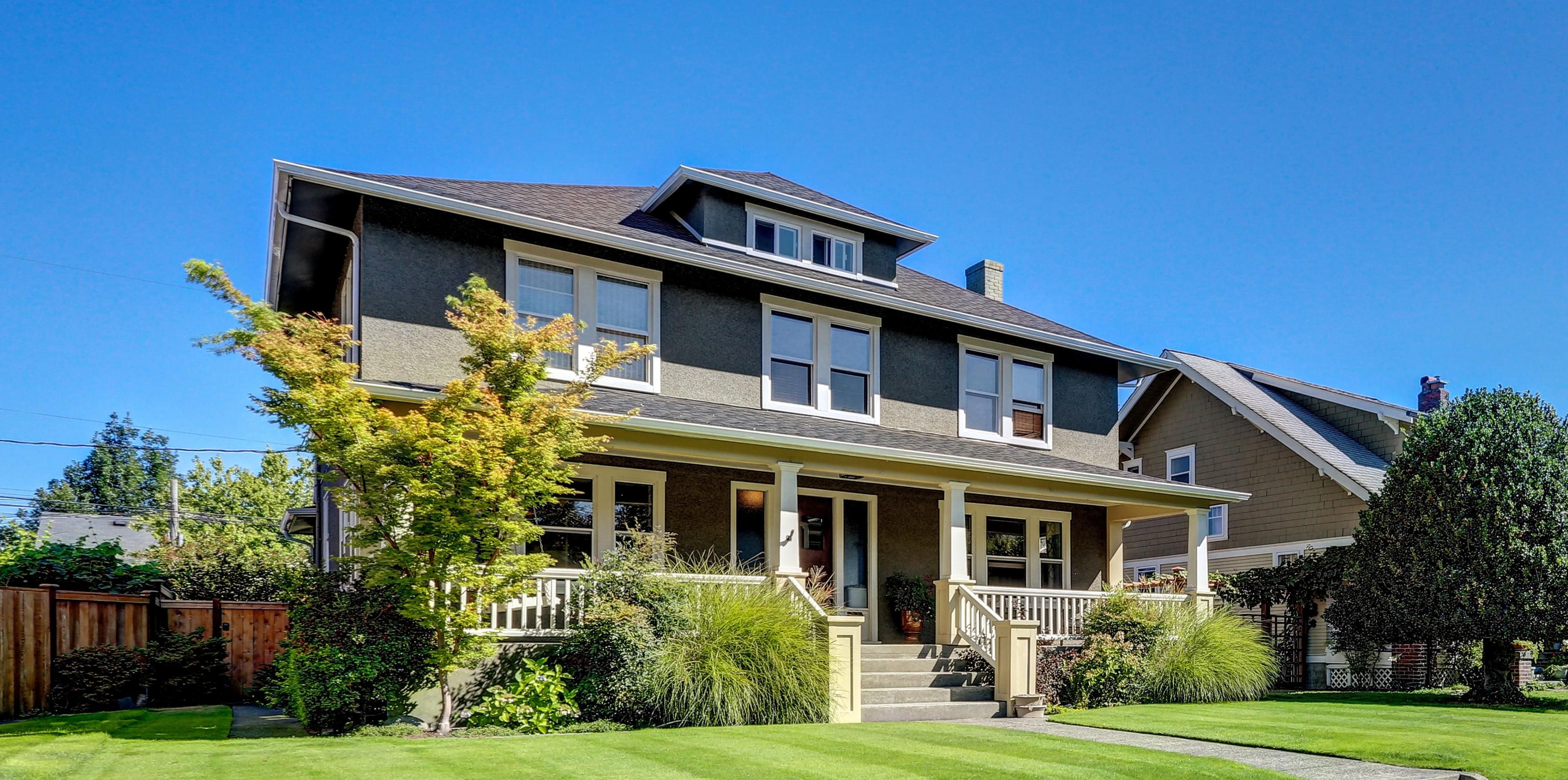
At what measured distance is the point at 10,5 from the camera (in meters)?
15.4

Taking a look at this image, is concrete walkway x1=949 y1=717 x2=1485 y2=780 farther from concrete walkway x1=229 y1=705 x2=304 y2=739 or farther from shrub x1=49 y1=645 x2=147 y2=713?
shrub x1=49 y1=645 x2=147 y2=713

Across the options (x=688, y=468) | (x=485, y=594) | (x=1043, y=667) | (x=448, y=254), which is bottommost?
(x=1043, y=667)

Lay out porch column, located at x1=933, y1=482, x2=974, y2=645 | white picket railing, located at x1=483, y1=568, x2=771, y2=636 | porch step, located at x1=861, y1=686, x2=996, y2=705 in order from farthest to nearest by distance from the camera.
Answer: porch column, located at x1=933, y1=482, x2=974, y2=645, porch step, located at x1=861, y1=686, x2=996, y2=705, white picket railing, located at x1=483, y1=568, x2=771, y2=636

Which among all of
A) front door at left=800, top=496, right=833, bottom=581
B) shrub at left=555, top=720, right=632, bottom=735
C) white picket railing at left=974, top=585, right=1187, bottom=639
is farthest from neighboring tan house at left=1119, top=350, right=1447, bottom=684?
shrub at left=555, top=720, right=632, bottom=735

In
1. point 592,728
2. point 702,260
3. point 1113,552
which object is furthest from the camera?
point 1113,552

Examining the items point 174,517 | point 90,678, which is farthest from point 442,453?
point 174,517

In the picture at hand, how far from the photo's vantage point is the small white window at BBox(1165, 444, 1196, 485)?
2538cm

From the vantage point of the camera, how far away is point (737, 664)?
35.8 feet

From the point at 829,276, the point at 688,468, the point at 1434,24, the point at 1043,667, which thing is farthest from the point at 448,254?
the point at 1434,24

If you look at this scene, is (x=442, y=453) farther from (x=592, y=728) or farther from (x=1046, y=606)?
(x=1046, y=606)

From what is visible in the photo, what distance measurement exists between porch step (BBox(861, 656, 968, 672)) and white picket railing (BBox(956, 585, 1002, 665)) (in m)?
0.34

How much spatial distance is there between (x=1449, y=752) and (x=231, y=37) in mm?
16425

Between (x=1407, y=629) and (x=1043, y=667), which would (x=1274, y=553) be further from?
(x=1043, y=667)

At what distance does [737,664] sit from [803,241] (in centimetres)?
808
